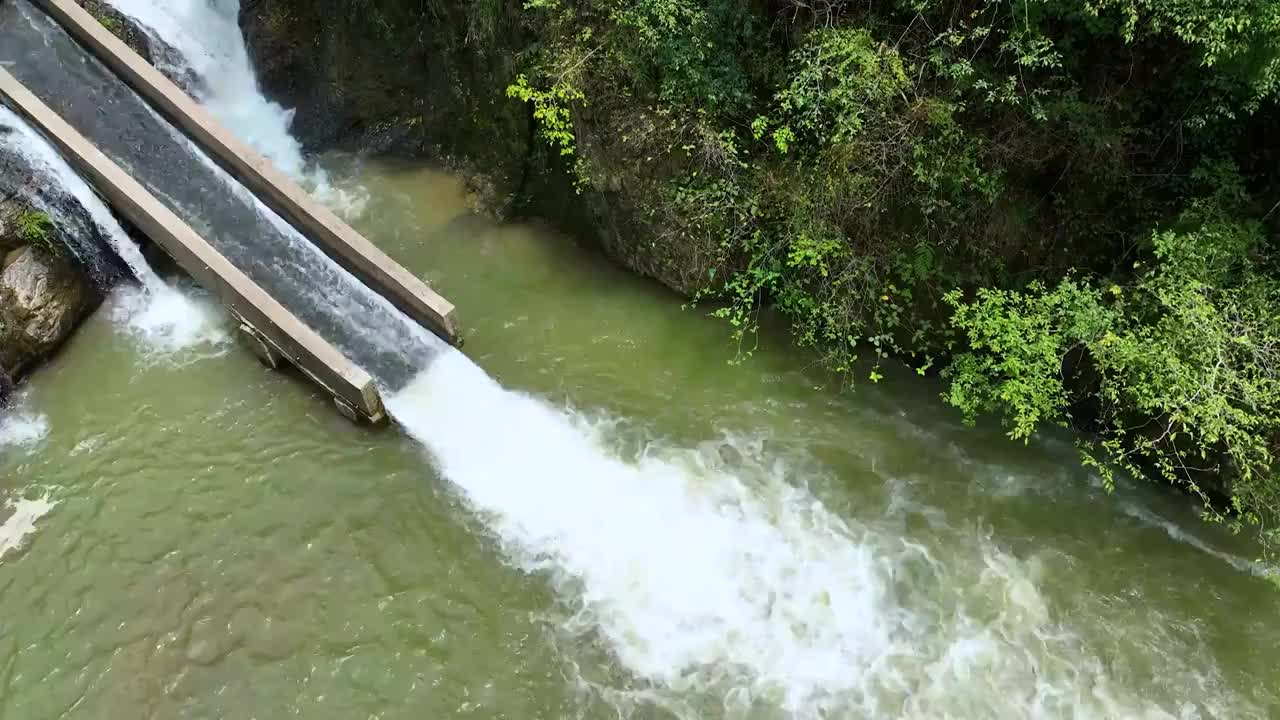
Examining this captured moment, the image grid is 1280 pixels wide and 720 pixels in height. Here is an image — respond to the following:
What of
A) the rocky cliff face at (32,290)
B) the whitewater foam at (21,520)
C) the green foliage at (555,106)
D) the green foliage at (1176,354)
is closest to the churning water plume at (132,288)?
the rocky cliff face at (32,290)

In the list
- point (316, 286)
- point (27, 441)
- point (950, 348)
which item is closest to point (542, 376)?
point (316, 286)

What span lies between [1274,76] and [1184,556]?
3.35m

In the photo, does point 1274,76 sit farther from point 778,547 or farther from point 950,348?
point 778,547

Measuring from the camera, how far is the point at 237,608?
5383 mm

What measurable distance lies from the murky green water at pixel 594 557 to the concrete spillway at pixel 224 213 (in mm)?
523

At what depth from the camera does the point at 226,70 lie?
9.85 m

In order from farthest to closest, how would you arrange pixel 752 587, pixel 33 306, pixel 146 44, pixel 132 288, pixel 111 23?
pixel 146 44 < pixel 111 23 < pixel 132 288 < pixel 33 306 < pixel 752 587

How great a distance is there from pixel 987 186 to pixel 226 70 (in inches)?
377

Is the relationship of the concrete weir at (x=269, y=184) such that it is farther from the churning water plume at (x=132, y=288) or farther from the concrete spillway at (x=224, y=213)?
the churning water plume at (x=132, y=288)

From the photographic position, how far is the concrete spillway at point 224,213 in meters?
6.91

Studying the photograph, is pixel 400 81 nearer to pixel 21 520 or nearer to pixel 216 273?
pixel 216 273

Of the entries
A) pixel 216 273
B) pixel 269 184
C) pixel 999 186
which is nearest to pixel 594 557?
pixel 999 186

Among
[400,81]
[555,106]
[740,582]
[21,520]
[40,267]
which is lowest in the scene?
[21,520]

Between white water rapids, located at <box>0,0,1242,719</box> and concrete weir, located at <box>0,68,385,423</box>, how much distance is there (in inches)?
18.2
